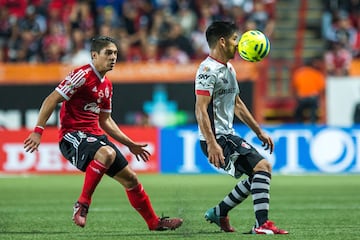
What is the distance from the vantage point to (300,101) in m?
23.0

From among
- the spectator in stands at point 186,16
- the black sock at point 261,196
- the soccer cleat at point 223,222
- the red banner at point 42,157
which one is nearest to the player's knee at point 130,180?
the soccer cleat at point 223,222

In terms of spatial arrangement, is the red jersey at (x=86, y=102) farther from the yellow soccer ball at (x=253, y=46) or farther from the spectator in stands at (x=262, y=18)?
the spectator in stands at (x=262, y=18)

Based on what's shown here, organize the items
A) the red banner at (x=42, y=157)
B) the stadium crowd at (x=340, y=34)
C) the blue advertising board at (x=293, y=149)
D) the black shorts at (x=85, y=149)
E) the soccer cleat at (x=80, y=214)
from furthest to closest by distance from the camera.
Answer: the stadium crowd at (x=340, y=34) → the red banner at (x=42, y=157) → the blue advertising board at (x=293, y=149) → the black shorts at (x=85, y=149) → the soccer cleat at (x=80, y=214)

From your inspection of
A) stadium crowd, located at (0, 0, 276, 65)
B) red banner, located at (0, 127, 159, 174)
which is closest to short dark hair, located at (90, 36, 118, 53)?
red banner, located at (0, 127, 159, 174)

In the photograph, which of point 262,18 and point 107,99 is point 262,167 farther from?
point 262,18

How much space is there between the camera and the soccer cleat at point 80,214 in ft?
31.4

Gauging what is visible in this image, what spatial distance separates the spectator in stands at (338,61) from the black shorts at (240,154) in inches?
522

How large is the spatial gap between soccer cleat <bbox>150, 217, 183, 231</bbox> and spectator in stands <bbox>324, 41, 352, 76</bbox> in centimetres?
1318

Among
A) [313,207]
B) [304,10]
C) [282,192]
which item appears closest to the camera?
[313,207]

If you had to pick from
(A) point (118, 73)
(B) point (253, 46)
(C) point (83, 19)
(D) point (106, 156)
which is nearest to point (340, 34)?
(A) point (118, 73)

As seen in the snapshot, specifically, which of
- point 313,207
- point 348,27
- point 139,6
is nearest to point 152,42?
point 139,6

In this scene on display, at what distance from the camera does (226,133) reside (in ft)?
32.4

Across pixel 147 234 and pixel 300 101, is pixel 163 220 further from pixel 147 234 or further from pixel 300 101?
pixel 300 101

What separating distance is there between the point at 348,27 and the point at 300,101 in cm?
259
